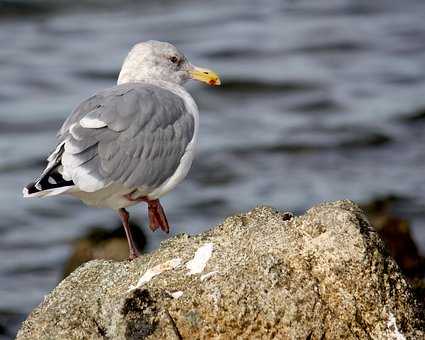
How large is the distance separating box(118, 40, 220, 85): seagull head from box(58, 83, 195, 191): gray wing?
14.4 inches

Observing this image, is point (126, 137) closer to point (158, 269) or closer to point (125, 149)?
point (125, 149)

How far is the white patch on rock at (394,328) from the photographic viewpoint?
16.9ft

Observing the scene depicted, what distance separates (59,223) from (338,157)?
3668 mm

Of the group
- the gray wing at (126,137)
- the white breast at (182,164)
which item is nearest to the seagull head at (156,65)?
the white breast at (182,164)

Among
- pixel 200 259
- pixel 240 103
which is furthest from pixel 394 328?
pixel 240 103

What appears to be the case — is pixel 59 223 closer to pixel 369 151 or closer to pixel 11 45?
pixel 369 151

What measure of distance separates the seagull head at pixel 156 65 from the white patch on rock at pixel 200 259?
8.13ft

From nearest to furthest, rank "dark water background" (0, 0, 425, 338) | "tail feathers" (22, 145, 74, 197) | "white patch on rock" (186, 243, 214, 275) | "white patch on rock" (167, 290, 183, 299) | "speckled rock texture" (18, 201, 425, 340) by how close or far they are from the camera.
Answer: "speckled rock texture" (18, 201, 425, 340) < "white patch on rock" (167, 290, 183, 299) < "white patch on rock" (186, 243, 214, 275) < "tail feathers" (22, 145, 74, 197) < "dark water background" (0, 0, 425, 338)

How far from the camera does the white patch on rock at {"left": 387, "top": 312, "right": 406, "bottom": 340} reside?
16.9 feet

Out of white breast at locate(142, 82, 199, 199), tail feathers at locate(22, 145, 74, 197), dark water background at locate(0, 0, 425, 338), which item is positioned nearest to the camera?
tail feathers at locate(22, 145, 74, 197)

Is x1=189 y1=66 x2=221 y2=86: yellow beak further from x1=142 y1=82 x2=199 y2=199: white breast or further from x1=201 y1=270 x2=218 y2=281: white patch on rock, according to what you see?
x1=201 y1=270 x2=218 y2=281: white patch on rock

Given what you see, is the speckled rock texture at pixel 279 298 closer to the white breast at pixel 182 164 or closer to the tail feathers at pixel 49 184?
the tail feathers at pixel 49 184

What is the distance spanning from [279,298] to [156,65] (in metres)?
3.16

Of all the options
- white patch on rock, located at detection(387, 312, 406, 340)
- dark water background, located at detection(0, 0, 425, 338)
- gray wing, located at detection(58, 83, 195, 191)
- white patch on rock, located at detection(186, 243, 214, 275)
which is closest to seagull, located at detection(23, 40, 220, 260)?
gray wing, located at detection(58, 83, 195, 191)
